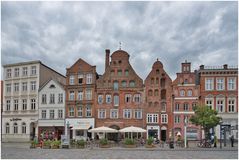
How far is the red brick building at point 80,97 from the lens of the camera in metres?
49.0

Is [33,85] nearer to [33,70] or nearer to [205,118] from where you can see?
[33,70]

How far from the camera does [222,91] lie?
47156mm

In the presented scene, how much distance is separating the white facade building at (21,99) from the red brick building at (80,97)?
5380 millimetres

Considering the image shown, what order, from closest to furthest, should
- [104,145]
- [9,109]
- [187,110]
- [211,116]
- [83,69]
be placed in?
[104,145] → [211,116] → [187,110] → [83,69] → [9,109]

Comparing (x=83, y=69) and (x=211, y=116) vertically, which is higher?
(x=83, y=69)

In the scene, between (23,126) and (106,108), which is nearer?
(106,108)

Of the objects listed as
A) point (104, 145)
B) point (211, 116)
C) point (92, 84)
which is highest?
point (92, 84)

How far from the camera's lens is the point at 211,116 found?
35219 mm

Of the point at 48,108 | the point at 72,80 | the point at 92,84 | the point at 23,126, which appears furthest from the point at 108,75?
the point at 23,126

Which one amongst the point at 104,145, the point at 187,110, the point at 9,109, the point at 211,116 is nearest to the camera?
the point at 104,145

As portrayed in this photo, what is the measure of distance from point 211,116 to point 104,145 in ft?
40.4

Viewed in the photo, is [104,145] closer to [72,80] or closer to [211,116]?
[211,116]

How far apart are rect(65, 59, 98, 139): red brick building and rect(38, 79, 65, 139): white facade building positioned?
3.76 feet

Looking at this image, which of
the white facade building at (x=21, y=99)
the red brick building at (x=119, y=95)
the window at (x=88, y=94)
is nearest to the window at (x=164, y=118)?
the red brick building at (x=119, y=95)
